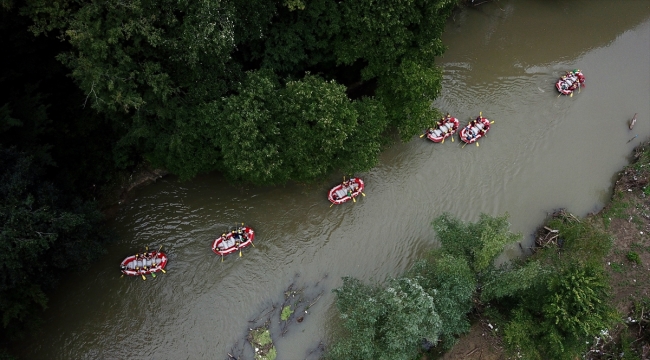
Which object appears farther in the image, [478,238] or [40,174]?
[478,238]

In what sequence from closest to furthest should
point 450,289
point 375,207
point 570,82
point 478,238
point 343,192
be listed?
point 450,289, point 478,238, point 343,192, point 375,207, point 570,82

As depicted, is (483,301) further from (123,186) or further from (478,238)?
(123,186)

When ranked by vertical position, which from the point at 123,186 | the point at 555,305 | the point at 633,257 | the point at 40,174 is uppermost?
the point at 40,174

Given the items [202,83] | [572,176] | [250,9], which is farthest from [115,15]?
[572,176]

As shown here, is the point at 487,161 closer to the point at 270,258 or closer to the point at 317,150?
the point at 317,150

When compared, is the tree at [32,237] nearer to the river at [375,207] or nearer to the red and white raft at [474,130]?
the river at [375,207]

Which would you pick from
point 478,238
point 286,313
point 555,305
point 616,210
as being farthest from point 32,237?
point 616,210

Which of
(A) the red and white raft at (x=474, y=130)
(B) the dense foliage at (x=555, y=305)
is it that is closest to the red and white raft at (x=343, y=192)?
(A) the red and white raft at (x=474, y=130)

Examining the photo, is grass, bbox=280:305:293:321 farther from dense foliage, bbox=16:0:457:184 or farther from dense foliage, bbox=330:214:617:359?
dense foliage, bbox=16:0:457:184
